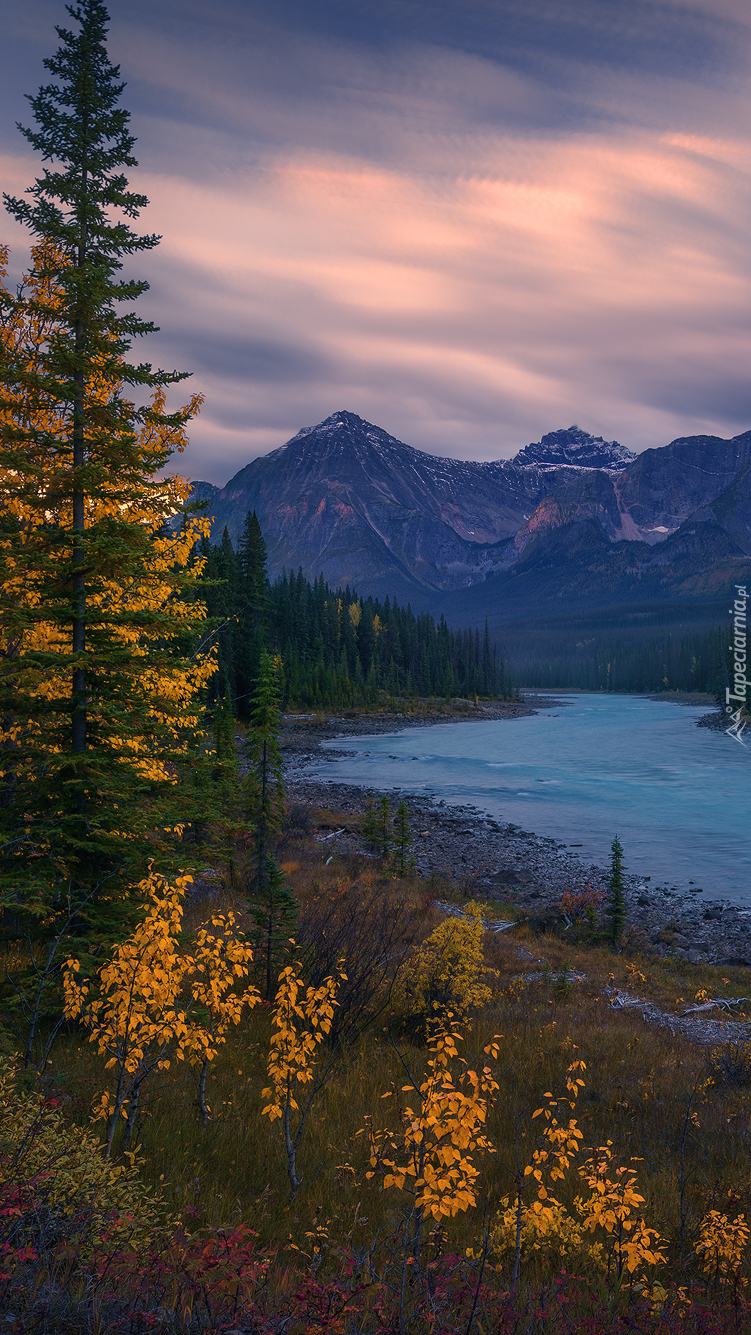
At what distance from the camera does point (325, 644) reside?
118 m

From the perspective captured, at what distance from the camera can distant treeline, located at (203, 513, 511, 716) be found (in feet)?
250

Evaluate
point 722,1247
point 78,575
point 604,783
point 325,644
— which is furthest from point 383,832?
point 325,644

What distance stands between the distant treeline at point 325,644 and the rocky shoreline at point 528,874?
2464 cm

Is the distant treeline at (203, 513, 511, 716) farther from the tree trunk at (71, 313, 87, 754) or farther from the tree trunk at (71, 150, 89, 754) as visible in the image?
the tree trunk at (71, 313, 87, 754)

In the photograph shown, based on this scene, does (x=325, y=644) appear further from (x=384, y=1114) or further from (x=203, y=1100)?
(x=203, y=1100)

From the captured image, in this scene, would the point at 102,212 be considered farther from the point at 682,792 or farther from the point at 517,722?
the point at 517,722

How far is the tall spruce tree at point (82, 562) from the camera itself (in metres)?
8.25

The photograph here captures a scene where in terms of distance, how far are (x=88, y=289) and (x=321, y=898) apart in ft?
46.0

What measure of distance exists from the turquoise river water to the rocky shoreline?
4.81 feet

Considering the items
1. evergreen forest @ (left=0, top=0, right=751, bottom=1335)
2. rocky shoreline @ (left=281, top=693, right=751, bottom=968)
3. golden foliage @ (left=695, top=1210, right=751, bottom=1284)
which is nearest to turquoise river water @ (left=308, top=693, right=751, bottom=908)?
rocky shoreline @ (left=281, top=693, right=751, bottom=968)

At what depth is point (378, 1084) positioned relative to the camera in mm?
8141

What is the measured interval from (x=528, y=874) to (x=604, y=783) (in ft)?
78.9

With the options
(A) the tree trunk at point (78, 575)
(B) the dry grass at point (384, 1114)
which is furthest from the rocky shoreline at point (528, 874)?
(A) the tree trunk at point (78, 575)

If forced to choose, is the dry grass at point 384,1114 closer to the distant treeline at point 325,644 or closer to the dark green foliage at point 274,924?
the dark green foliage at point 274,924
